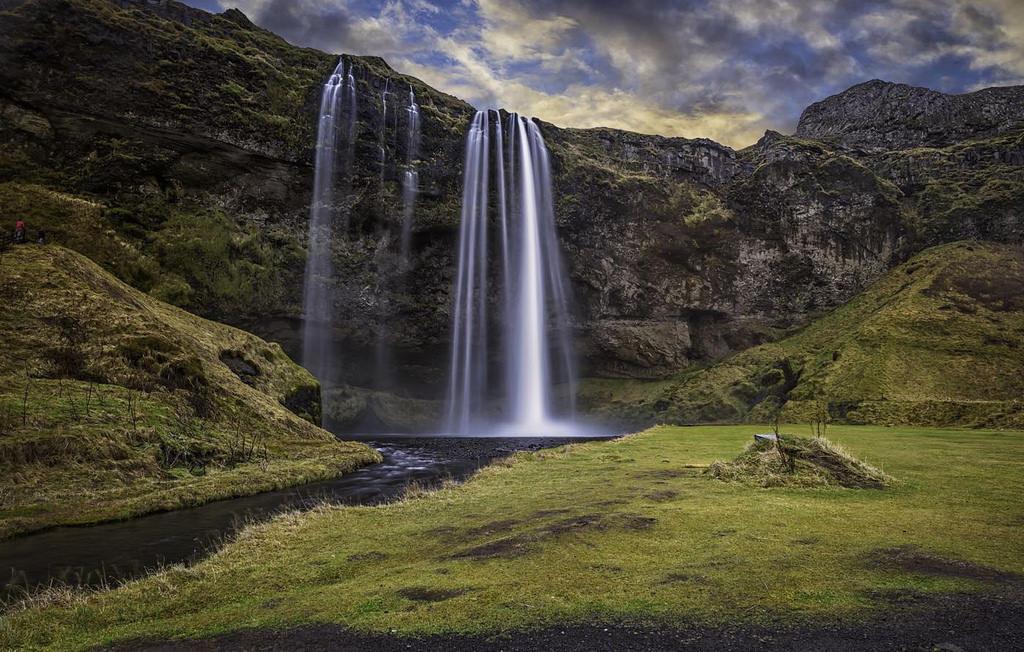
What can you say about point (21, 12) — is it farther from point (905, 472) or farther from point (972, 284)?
point (972, 284)

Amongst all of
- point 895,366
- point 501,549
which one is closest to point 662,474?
point 501,549

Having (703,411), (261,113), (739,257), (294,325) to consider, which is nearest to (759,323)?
(739,257)

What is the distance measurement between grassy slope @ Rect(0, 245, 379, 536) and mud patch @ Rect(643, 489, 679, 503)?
1567 cm

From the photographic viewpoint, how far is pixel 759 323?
82.2 meters

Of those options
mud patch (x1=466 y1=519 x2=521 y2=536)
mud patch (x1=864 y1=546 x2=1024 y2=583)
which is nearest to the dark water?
mud patch (x1=466 y1=519 x2=521 y2=536)

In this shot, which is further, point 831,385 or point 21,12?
point 831,385

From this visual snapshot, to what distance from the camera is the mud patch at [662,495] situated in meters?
12.9

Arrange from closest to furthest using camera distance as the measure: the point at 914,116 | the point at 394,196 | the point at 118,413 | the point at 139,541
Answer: the point at 139,541
the point at 118,413
the point at 394,196
the point at 914,116

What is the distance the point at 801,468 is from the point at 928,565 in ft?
22.5

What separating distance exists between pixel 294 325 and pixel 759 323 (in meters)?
67.3

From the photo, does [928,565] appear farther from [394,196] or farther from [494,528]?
[394,196]

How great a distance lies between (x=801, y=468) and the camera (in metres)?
14.1

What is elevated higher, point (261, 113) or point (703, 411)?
point (261, 113)

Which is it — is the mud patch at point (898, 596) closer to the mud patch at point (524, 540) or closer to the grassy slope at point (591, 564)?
the grassy slope at point (591, 564)
